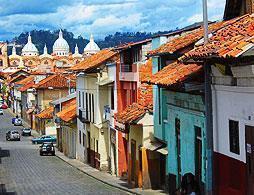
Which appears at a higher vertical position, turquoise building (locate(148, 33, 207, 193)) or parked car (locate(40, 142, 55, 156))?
turquoise building (locate(148, 33, 207, 193))

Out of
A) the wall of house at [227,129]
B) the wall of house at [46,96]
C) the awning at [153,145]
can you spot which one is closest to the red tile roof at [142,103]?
the awning at [153,145]

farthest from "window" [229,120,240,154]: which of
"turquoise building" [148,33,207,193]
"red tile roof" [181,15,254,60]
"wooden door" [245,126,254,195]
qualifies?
"turquoise building" [148,33,207,193]

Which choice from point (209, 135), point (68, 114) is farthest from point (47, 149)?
point (209, 135)

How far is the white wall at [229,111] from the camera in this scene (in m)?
14.4

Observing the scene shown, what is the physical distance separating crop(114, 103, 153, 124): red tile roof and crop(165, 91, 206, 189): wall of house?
430cm

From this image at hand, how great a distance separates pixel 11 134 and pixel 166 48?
193ft

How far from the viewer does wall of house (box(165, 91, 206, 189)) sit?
19.0 metres

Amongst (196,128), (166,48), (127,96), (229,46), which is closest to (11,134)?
(127,96)

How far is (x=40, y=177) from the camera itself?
125 ft

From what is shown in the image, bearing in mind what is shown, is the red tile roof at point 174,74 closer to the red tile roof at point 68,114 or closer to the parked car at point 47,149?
the red tile roof at point 68,114

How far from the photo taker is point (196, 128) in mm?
19469

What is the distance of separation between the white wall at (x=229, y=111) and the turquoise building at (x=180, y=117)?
130 cm

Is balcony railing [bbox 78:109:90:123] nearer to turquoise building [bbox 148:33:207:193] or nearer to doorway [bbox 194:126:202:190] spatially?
turquoise building [bbox 148:33:207:193]

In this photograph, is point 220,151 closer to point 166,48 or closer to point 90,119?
point 166,48
